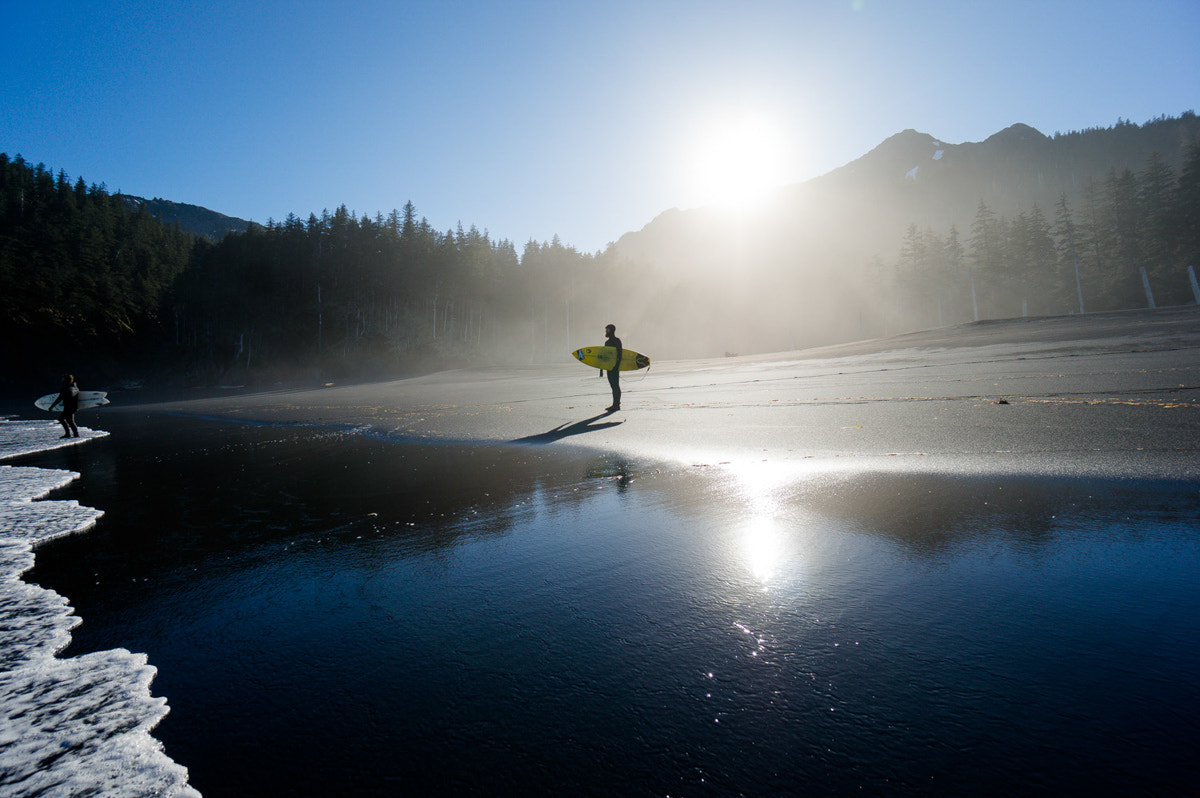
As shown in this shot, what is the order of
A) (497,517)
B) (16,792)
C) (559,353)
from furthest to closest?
(559,353) → (497,517) → (16,792)

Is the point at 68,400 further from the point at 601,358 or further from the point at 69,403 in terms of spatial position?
Answer: the point at 601,358

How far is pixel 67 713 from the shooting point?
2.27m

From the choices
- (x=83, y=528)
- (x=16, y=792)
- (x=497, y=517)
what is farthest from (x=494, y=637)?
(x=83, y=528)

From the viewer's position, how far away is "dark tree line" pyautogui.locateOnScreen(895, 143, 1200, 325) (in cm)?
4381

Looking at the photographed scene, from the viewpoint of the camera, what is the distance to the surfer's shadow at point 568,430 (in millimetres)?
9758

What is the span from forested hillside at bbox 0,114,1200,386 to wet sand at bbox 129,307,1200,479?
41.1 m

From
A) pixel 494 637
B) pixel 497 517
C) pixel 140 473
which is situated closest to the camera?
pixel 494 637

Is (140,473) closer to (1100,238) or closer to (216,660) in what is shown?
(216,660)

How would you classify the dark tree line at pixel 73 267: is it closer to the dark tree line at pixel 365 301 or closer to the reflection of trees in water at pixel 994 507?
the dark tree line at pixel 365 301

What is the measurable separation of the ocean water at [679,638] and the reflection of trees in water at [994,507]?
0.03m

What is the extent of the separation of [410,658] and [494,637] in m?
0.41

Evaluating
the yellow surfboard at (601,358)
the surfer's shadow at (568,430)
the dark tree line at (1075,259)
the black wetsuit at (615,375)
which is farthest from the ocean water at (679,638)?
the dark tree line at (1075,259)

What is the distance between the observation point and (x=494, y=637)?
8.94ft

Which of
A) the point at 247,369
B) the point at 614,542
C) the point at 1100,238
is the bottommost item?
the point at 614,542
